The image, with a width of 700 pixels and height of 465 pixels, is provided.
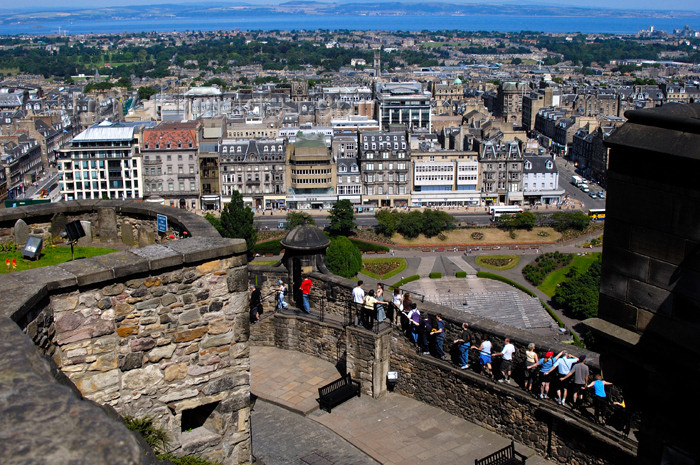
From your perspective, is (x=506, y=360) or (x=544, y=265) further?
(x=544, y=265)

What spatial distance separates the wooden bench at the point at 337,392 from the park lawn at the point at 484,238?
6644 cm

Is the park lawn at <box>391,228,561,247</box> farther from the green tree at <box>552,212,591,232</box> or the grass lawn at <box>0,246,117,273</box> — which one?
the grass lawn at <box>0,246,117,273</box>

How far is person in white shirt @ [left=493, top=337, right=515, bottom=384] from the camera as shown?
12.2 m

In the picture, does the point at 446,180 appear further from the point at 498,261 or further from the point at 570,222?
the point at 498,261

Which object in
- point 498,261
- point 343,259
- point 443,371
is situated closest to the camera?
point 443,371

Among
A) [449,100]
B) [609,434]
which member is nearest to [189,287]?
[609,434]

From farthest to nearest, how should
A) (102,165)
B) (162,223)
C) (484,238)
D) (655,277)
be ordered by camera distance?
(102,165)
(484,238)
(162,223)
(655,277)

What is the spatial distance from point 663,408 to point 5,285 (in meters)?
5.68

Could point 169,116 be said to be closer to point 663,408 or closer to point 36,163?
point 36,163

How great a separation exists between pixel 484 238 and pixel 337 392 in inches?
2740

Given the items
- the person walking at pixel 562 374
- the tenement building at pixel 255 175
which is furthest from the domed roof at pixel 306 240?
the tenement building at pixel 255 175

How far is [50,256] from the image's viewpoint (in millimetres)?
9875

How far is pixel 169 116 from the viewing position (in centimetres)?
14025

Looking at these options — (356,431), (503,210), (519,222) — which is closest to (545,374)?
(356,431)
